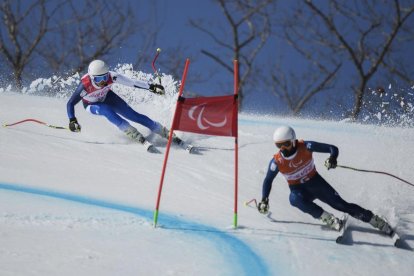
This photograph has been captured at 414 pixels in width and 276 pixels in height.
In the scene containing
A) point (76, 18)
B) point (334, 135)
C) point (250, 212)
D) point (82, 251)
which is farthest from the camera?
point (76, 18)

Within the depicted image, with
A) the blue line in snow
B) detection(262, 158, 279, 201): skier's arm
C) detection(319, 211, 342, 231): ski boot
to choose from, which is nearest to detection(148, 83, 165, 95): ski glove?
the blue line in snow

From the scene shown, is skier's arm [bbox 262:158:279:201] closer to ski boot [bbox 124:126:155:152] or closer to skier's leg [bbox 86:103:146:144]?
ski boot [bbox 124:126:155:152]

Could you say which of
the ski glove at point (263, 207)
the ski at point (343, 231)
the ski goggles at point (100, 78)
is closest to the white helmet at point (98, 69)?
A: the ski goggles at point (100, 78)

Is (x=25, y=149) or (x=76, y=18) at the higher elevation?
(x=76, y=18)

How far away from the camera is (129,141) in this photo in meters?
7.98

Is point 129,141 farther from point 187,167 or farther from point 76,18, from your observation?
point 76,18

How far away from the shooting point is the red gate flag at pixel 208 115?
15.0 ft

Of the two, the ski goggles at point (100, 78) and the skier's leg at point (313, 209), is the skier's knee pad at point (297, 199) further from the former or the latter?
the ski goggles at point (100, 78)

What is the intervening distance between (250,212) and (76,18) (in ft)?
62.5

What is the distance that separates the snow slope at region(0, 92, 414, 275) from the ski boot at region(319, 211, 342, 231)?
0.16m

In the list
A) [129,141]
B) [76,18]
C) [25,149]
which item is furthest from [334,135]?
[76,18]

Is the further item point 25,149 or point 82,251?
point 25,149

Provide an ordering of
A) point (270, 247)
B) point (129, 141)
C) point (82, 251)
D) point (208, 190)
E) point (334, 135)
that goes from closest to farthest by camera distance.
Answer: point (82, 251) < point (270, 247) < point (208, 190) < point (129, 141) < point (334, 135)

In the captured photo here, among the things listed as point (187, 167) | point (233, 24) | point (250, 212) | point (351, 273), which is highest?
point (233, 24)
